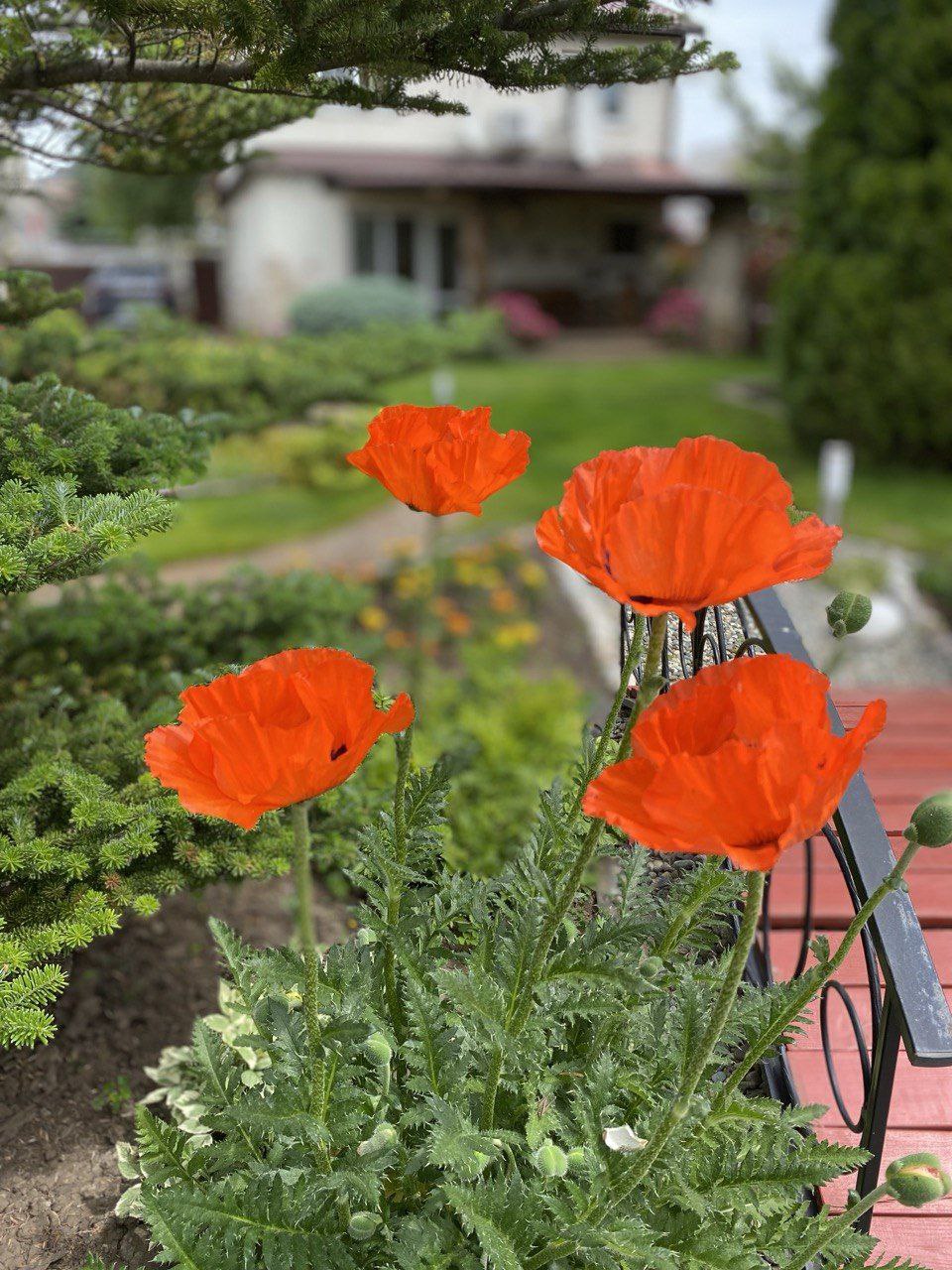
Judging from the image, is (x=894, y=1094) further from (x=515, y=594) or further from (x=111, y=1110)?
(x=515, y=594)

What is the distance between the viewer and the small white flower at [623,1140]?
1287 millimetres

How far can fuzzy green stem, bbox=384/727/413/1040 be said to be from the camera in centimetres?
134

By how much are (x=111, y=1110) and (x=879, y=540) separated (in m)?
6.52

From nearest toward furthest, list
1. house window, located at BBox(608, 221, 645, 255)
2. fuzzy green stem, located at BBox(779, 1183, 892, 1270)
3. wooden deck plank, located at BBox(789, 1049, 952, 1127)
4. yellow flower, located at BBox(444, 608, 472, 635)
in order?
fuzzy green stem, located at BBox(779, 1183, 892, 1270), wooden deck plank, located at BBox(789, 1049, 952, 1127), yellow flower, located at BBox(444, 608, 472, 635), house window, located at BBox(608, 221, 645, 255)

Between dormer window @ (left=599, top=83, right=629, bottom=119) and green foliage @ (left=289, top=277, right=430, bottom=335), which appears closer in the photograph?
green foliage @ (left=289, top=277, right=430, bottom=335)

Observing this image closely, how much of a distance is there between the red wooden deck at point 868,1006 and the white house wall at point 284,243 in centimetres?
1604

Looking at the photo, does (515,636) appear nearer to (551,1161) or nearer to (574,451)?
(551,1161)

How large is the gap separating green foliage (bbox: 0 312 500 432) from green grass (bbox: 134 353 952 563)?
10.2 inches

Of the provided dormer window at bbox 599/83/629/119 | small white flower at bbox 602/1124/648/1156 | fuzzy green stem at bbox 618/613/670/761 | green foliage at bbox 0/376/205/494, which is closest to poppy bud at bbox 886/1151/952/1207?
small white flower at bbox 602/1124/648/1156

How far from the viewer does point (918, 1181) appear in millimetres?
1061

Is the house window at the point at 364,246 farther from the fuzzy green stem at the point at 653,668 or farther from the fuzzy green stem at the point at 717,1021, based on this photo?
the fuzzy green stem at the point at 717,1021

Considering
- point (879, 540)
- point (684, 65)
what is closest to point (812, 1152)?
point (684, 65)

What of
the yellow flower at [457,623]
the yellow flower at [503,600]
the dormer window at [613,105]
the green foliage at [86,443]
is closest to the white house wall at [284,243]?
the dormer window at [613,105]

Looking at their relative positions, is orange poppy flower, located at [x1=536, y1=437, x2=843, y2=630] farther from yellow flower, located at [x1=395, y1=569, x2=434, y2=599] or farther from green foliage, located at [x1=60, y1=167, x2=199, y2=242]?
green foliage, located at [x1=60, y1=167, x2=199, y2=242]
